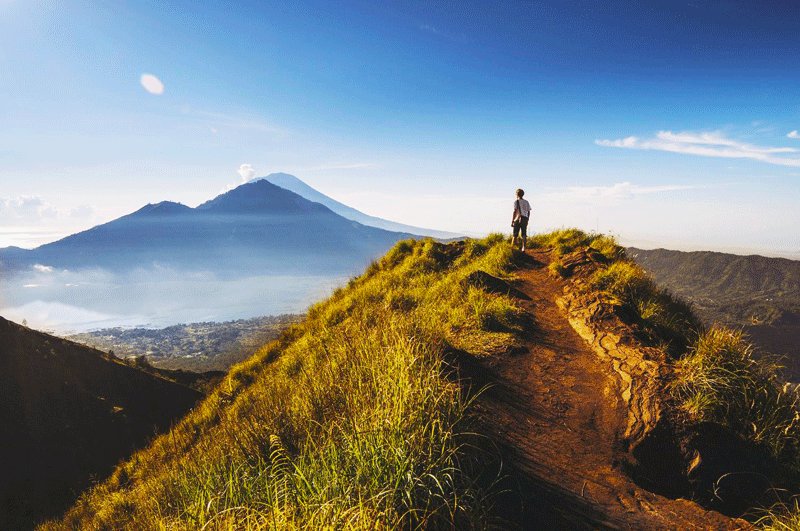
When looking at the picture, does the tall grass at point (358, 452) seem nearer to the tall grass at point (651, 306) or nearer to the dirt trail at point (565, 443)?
the dirt trail at point (565, 443)

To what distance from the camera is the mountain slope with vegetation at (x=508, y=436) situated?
8.84 feet

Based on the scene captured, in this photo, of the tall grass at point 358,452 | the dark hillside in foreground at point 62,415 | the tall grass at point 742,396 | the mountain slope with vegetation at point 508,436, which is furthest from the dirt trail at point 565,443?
the dark hillside in foreground at point 62,415

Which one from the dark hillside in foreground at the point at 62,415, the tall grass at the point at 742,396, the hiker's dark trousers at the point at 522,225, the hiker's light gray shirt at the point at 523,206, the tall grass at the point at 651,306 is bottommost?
the dark hillside in foreground at the point at 62,415

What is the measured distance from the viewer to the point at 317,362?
7617 mm

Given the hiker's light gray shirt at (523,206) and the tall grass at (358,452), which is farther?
the hiker's light gray shirt at (523,206)

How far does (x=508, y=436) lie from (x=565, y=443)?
0.72 meters

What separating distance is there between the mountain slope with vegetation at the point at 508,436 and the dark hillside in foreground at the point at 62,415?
54.3 ft

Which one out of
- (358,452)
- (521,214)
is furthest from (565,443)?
(521,214)

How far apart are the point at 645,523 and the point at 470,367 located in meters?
2.44

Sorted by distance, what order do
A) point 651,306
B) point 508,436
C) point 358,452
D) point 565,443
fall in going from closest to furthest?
point 358,452 → point 508,436 → point 565,443 → point 651,306

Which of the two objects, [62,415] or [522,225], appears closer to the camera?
[522,225]

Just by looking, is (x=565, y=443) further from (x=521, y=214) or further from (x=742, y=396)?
(x=521, y=214)

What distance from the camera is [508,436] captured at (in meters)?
4.03

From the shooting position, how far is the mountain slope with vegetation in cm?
270
